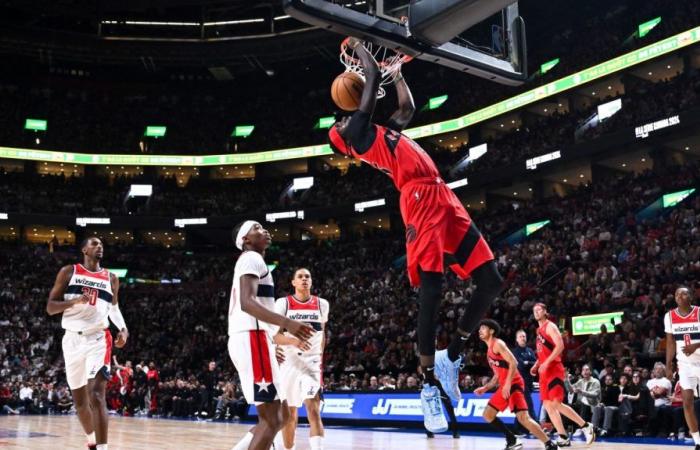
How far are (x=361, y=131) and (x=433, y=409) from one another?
1.90 m

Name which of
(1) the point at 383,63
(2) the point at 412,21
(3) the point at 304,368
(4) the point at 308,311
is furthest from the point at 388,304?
(2) the point at 412,21

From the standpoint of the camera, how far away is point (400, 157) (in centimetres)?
498

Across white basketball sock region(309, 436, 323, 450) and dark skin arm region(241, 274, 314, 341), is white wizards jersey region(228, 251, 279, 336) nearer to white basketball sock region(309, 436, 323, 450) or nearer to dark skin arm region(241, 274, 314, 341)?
dark skin arm region(241, 274, 314, 341)

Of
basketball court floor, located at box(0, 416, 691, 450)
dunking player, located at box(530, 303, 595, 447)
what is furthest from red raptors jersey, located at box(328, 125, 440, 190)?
basketball court floor, located at box(0, 416, 691, 450)

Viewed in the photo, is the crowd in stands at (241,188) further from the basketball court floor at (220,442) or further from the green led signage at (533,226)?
the basketball court floor at (220,442)

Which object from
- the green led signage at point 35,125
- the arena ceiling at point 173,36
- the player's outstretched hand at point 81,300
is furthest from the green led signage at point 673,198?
the green led signage at point 35,125

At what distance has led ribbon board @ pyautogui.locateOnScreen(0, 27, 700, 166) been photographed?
1240 inches

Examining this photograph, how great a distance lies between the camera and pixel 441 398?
495cm

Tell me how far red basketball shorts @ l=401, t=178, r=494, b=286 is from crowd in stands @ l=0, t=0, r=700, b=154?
3519 cm

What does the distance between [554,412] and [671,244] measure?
12.3 m

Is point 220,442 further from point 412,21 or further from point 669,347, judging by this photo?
point 412,21

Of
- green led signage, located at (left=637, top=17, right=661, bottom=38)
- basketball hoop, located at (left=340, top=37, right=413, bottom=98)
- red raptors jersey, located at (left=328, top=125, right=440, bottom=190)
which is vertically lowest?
red raptors jersey, located at (left=328, top=125, right=440, bottom=190)

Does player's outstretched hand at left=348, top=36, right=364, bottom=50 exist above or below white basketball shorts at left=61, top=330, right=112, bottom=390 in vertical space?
above

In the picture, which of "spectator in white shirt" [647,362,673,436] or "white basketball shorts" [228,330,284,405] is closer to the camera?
"white basketball shorts" [228,330,284,405]
